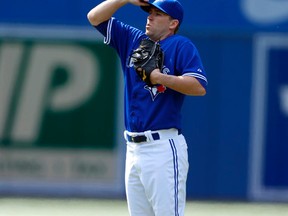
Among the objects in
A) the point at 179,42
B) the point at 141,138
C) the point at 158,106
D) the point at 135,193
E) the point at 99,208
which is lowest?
the point at 99,208

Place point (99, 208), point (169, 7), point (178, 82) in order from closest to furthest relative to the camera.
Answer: point (178, 82), point (169, 7), point (99, 208)

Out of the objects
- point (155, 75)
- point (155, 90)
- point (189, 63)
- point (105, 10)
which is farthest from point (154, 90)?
point (105, 10)

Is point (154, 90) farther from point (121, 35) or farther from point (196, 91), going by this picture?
point (121, 35)

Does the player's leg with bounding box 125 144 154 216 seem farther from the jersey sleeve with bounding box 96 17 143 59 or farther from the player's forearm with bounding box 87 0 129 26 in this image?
the player's forearm with bounding box 87 0 129 26

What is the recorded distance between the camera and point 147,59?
17.0ft

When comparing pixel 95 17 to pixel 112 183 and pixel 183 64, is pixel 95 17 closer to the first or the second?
pixel 183 64

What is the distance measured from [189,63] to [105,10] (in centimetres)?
63

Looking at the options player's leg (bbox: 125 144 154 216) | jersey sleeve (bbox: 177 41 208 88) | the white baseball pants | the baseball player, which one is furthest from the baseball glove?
player's leg (bbox: 125 144 154 216)

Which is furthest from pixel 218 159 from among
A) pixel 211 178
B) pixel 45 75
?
pixel 45 75

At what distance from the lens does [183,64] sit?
17.2 feet

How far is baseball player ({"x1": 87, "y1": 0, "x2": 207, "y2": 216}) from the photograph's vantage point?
5.20 meters

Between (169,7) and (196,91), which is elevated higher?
(169,7)

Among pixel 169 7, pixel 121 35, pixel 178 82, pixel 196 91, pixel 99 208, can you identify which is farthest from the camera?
pixel 99 208

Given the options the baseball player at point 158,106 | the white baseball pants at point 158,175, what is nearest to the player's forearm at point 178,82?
the baseball player at point 158,106
